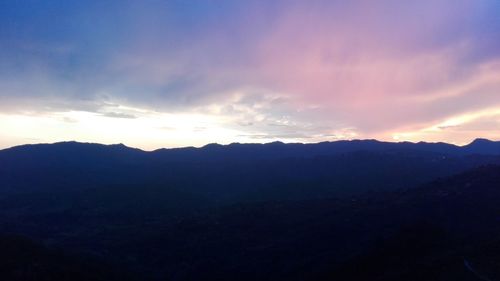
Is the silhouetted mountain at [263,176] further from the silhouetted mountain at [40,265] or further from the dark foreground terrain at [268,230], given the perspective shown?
the silhouetted mountain at [40,265]

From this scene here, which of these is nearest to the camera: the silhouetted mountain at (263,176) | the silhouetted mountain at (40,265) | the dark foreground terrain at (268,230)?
the silhouetted mountain at (40,265)

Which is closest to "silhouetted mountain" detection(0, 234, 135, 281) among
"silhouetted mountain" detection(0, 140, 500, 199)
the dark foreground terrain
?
the dark foreground terrain

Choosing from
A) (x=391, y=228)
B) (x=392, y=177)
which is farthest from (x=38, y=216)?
(x=392, y=177)

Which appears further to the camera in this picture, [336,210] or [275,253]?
[336,210]

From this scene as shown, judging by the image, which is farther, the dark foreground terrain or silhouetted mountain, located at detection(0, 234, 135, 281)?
the dark foreground terrain

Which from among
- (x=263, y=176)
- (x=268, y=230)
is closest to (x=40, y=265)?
(x=268, y=230)

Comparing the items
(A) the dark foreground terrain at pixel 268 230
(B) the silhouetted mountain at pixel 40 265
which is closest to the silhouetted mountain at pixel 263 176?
(A) the dark foreground terrain at pixel 268 230

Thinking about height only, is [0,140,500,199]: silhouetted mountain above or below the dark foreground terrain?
above

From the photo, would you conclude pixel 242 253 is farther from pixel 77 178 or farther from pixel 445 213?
pixel 77 178

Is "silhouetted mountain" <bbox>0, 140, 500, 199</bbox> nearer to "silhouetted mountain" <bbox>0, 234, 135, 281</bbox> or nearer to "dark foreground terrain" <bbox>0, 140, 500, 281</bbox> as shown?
"dark foreground terrain" <bbox>0, 140, 500, 281</bbox>
